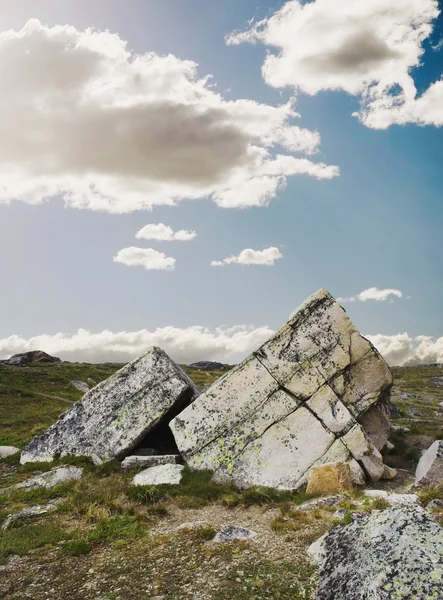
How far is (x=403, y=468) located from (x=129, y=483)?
38.2ft

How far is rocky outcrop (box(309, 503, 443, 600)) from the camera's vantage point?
832cm

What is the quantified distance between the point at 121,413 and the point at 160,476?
16.2ft

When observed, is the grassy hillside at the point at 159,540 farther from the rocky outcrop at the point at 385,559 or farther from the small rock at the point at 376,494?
the rocky outcrop at the point at 385,559

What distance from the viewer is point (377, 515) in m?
10.5

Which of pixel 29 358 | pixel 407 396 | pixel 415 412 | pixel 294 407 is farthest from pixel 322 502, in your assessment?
pixel 29 358

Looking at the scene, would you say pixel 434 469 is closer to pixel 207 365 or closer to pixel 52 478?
pixel 52 478

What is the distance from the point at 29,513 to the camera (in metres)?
16.9

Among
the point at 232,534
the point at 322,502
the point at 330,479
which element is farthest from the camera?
the point at 330,479

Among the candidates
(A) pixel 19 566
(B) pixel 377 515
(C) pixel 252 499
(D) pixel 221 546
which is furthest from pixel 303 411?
(A) pixel 19 566

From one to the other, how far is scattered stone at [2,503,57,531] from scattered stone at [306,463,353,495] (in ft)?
29.5

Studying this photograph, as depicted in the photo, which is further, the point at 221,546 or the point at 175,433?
the point at 175,433

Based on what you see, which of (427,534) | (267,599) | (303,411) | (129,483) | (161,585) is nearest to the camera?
(427,534)

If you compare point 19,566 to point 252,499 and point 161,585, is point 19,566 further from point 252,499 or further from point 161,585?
point 252,499

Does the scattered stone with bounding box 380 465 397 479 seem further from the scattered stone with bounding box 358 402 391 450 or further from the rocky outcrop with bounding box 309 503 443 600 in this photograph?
the rocky outcrop with bounding box 309 503 443 600
